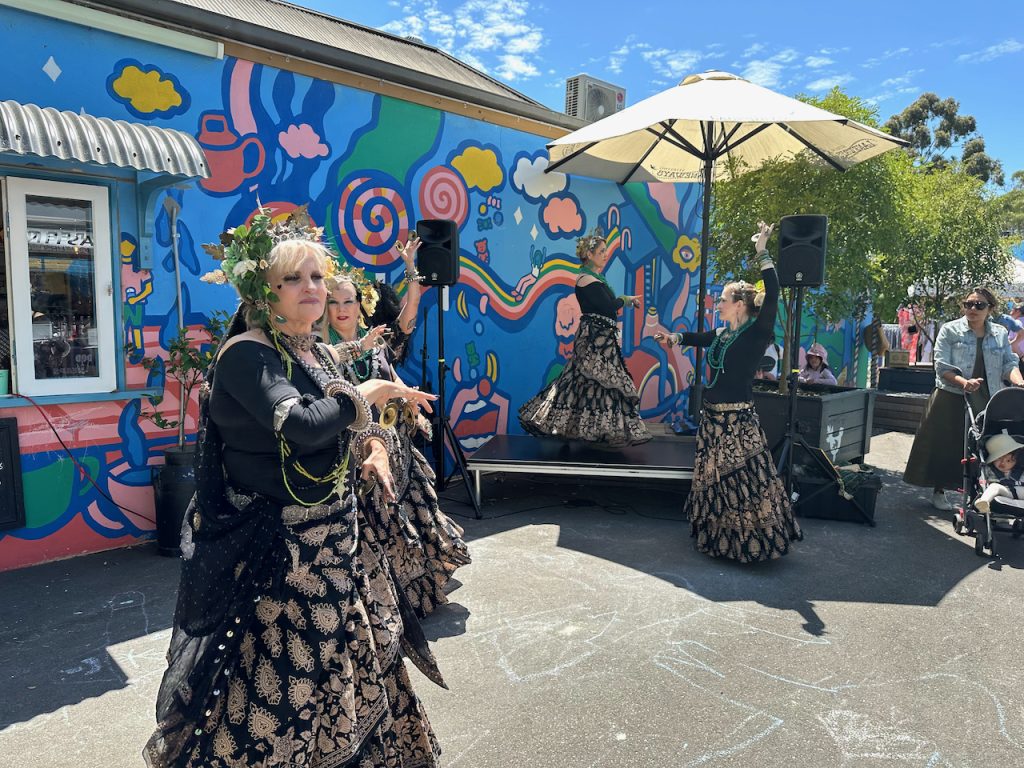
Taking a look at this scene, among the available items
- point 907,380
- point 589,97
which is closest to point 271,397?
point 589,97

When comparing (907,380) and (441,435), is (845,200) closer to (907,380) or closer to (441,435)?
(441,435)

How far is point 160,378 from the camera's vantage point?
16.6 ft

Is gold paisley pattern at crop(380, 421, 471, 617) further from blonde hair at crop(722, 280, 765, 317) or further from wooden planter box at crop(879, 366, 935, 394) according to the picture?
wooden planter box at crop(879, 366, 935, 394)

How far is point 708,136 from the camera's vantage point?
6969 mm

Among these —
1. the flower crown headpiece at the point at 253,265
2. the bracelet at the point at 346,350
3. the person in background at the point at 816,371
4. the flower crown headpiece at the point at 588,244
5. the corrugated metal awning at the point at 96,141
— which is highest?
the corrugated metal awning at the point at 96,141

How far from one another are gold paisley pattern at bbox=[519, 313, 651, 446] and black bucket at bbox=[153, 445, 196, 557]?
300 cm

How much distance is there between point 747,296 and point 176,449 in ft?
13.4

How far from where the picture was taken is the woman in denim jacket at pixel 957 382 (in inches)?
228

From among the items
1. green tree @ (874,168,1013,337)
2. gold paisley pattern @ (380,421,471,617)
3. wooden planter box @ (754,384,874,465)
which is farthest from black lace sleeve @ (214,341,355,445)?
green tree @ (874,168,1013,337)

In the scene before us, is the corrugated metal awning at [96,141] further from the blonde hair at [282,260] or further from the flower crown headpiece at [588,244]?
the flower crown headpiece at [588,244]

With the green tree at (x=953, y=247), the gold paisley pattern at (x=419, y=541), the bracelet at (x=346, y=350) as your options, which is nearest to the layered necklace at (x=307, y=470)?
the bracelet at (x=346, y=350)

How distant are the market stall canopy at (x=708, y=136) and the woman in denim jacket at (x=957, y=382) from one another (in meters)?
1.66

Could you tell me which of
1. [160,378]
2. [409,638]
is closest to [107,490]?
[160,378]

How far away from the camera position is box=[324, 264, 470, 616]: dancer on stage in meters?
3.66
